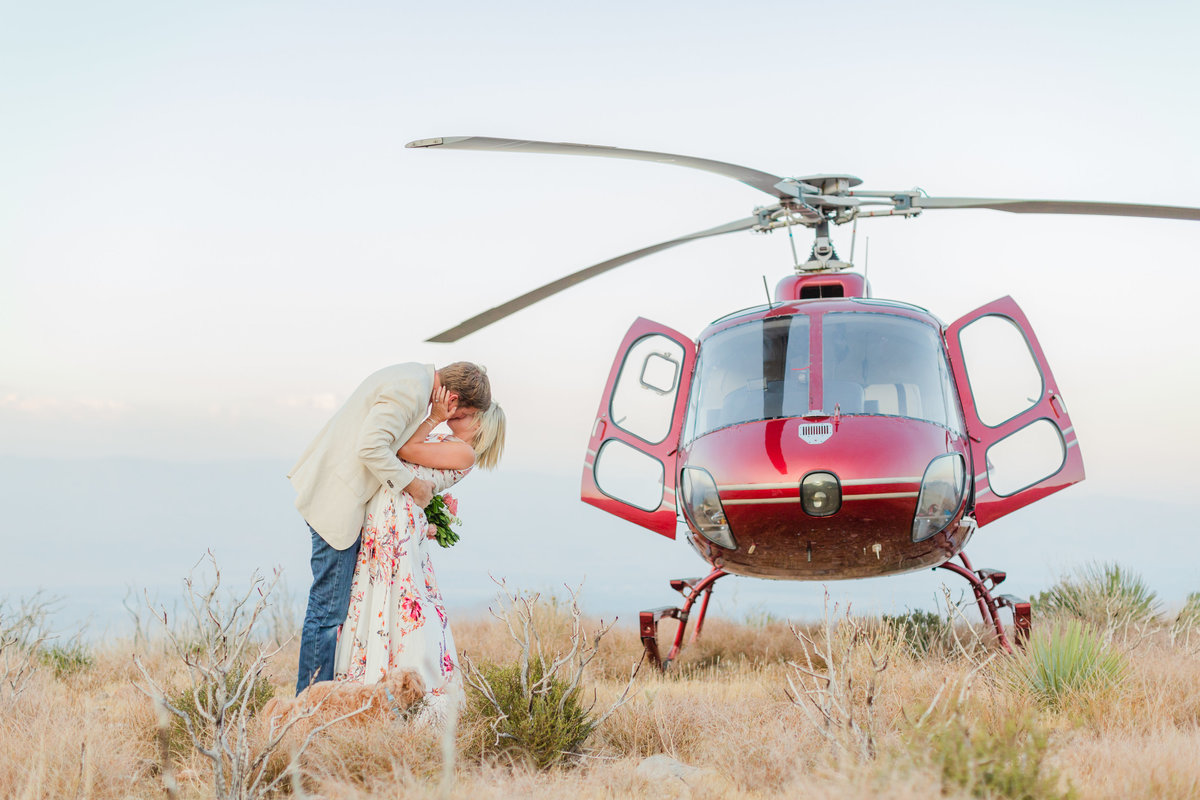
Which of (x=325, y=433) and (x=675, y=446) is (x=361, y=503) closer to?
(x=325, y=433)

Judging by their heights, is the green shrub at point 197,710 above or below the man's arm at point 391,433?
below

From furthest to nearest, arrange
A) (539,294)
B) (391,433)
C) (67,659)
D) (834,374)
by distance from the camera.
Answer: (67,659), (539,294), (834,374), (391,433)

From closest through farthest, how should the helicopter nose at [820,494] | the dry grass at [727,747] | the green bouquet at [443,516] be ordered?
the dry grass at [727,747], the green bouquet at [443,516], the helicopter nose at [820,494]

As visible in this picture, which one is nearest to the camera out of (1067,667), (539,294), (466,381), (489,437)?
(466,381)

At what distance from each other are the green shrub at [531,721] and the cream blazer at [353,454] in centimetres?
104

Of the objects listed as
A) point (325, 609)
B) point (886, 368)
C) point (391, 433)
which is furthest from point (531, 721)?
point (886, 368)

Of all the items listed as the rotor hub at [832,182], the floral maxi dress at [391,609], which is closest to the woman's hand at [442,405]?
the floral maxi dress at [391,609]

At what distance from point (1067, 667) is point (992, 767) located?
2792mm

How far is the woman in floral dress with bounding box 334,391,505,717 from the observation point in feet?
14.8

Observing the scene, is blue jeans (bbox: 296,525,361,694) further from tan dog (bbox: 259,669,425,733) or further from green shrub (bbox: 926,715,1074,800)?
green shrub (bbox: 926,715,1074,800)

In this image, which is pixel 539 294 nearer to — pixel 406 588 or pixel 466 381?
pixel 466 381

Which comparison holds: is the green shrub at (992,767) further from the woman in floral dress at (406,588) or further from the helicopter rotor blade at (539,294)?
the helicopter rotor blade at (539,294)

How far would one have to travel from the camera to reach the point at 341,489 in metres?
4.52

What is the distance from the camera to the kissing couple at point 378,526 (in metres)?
4.49
